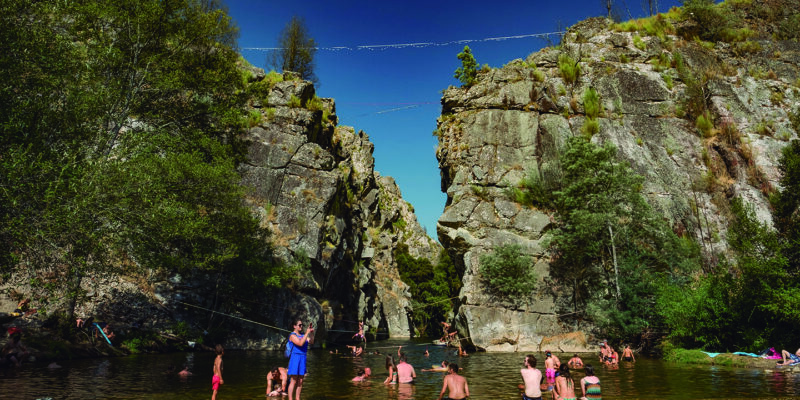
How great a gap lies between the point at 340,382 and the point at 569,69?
41.0 meters

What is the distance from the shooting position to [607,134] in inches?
1638

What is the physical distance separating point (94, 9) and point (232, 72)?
34.5 ft

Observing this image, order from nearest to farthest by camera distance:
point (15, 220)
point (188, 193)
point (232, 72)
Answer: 1. point (15, 220)
2. point (188, 193)
3. point (232, 72)

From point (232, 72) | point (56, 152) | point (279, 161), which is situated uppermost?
point (232, 72)

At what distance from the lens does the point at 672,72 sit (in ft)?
151

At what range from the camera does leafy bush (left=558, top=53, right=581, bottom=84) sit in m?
45.3

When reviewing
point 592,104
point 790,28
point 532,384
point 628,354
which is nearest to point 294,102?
point 592,104

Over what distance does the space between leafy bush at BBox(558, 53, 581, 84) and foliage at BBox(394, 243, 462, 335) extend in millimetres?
44869

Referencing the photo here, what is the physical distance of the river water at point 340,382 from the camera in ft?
42.4

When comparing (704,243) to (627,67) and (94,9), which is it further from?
(94,9)

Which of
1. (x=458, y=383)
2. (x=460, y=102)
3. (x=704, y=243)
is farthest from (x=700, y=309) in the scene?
(x=460, y=102)

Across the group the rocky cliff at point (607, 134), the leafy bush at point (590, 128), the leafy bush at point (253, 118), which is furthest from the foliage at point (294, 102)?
the leafy bush at point (590, 128)

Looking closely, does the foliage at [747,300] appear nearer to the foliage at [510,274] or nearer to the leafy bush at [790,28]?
the foliage at [510,274]

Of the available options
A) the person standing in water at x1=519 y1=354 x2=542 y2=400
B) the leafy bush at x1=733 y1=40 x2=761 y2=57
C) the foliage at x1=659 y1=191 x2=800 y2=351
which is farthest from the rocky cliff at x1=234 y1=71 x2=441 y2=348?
the leafy bush at x1=733 y1=40 x2=761 y2=57
